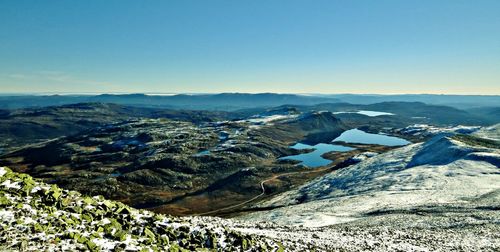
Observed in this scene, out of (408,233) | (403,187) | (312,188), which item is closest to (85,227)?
(408,233)

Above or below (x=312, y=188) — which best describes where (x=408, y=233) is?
above

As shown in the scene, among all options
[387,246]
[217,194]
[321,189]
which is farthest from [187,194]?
[387,246]

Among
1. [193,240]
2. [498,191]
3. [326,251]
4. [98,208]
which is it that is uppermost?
[98,208]

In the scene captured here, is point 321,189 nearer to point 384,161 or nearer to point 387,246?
point 384,161

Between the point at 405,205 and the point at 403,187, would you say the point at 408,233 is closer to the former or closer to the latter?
the point at 405,205

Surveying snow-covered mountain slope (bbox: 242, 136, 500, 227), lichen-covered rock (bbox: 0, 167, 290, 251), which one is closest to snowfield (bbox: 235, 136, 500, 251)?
snow-covered mountain slope (bbox: 242, 136, 500, 227)
